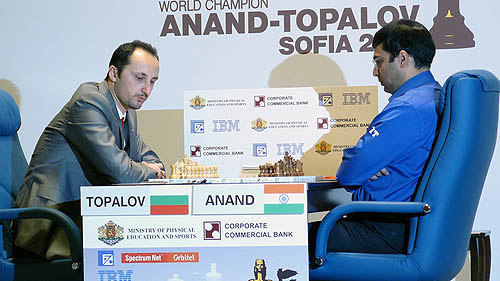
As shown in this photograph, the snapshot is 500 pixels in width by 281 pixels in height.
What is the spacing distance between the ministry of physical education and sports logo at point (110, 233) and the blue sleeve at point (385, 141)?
1053 millimetres

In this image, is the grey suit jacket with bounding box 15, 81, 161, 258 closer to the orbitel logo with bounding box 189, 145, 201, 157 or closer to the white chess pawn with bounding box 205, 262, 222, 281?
the white chess pawn with bounding box 205, 262, 222, 281

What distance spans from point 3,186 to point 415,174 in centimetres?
203

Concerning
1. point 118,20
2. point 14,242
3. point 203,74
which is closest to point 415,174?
point 14,242

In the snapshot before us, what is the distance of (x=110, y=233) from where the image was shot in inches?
104

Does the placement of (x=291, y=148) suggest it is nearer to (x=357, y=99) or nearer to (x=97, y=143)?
(x=357, y=99)

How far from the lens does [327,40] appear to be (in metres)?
5.64

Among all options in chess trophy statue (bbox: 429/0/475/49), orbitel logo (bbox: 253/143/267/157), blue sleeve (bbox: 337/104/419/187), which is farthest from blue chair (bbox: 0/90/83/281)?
chess trophy statue (bbox: 429/0/475/49)

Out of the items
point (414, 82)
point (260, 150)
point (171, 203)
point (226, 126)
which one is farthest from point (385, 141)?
point (226, 126)

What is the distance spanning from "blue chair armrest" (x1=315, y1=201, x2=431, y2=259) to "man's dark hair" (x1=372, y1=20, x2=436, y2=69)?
0.87 metres

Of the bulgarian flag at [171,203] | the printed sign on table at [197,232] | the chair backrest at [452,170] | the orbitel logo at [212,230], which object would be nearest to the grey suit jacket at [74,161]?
the printed sign on table at [197,232]

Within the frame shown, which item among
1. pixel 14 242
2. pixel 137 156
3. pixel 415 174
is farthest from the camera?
pixel 137 156

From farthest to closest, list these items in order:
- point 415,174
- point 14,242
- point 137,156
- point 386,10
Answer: point 386,10, point 137,156, point 14,242, point 415,174

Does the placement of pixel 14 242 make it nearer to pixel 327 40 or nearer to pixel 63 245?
pixel 63 245

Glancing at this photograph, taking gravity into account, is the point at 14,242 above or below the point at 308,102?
below
